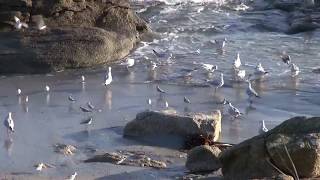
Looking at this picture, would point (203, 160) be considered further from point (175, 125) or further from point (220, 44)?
point (220, 44)

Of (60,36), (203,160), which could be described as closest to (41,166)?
(203,160)

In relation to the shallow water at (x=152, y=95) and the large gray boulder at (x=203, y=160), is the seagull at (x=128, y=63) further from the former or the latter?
the large gray boulder at (x=203, y=160)

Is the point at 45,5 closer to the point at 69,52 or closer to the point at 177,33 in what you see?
the point at 69,52

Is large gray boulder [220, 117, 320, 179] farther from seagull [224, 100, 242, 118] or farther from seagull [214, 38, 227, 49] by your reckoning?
seagull [214, 38, 227, 49]

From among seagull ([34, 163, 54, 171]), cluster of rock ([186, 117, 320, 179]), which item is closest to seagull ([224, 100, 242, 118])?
cluster of rock ([186, 117, 320, 179])

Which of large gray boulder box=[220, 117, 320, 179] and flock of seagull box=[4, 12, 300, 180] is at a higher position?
large gray boulder box=[220, 117, 320, 179]

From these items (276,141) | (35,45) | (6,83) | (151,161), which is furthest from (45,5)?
(276,141)

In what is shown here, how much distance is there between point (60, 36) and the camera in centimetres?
1323

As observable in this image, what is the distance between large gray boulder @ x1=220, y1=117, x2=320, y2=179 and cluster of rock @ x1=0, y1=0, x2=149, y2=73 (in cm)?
657

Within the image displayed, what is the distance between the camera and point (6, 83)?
38.4 feet

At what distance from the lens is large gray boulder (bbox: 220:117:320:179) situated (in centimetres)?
643

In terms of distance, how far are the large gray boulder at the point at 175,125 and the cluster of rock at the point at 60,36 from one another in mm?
4633

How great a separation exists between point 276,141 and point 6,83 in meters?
6.34

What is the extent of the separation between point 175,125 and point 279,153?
6.60ft
